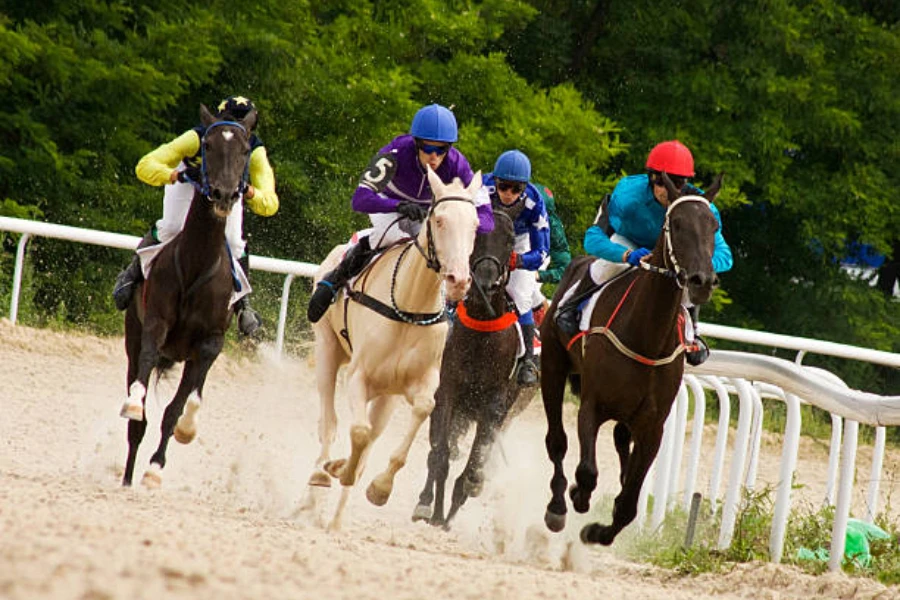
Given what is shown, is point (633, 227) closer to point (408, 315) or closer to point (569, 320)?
point (569, 320)

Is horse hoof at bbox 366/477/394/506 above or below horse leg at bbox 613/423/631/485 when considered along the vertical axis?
below

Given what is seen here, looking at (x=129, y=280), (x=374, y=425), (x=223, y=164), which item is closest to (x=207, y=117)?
(x=223, y=164)

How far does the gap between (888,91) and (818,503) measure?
38.5ft

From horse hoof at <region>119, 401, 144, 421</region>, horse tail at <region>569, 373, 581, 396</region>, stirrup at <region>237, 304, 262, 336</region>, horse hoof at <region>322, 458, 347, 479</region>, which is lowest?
horse hoof at <region>322, 458, 347, 479</region>

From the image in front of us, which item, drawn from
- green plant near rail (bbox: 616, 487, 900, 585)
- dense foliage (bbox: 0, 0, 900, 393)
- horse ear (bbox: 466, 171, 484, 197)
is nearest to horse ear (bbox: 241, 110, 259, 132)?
horse ear (bbox: 466, 171, 484, 197)

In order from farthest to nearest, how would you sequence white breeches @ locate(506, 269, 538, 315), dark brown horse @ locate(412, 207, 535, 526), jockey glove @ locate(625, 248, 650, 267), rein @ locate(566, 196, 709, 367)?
white breeches @ locate(506, 269, 538, 315) < dark brown horse @ locate(412, 207, 535, 526) < jockey glove @ locate(625, 248, 650, 267) < rein @ locate(566, 196, 709, 367)

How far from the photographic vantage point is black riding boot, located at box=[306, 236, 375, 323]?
8484 mm

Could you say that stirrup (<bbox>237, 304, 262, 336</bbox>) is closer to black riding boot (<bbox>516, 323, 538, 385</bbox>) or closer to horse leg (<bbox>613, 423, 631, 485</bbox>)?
black riding boot (<bbox>516, 323, 538, 385</bbox>)

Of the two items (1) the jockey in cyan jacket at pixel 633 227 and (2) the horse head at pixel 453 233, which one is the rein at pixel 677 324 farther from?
(2) the horse head at pixel 453 233

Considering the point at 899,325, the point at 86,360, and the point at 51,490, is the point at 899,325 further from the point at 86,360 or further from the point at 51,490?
the point at 51,490

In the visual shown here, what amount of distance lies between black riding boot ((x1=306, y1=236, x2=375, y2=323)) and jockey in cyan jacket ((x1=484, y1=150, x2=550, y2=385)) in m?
1.26

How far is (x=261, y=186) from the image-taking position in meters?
8.77

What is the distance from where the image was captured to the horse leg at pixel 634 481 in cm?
791

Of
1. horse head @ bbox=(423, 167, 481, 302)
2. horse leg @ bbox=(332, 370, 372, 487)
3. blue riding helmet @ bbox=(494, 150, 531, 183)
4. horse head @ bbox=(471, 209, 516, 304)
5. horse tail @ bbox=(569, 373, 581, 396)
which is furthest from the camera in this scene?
blue riding helmet @ bbox=(494, 150, 531, 183)
